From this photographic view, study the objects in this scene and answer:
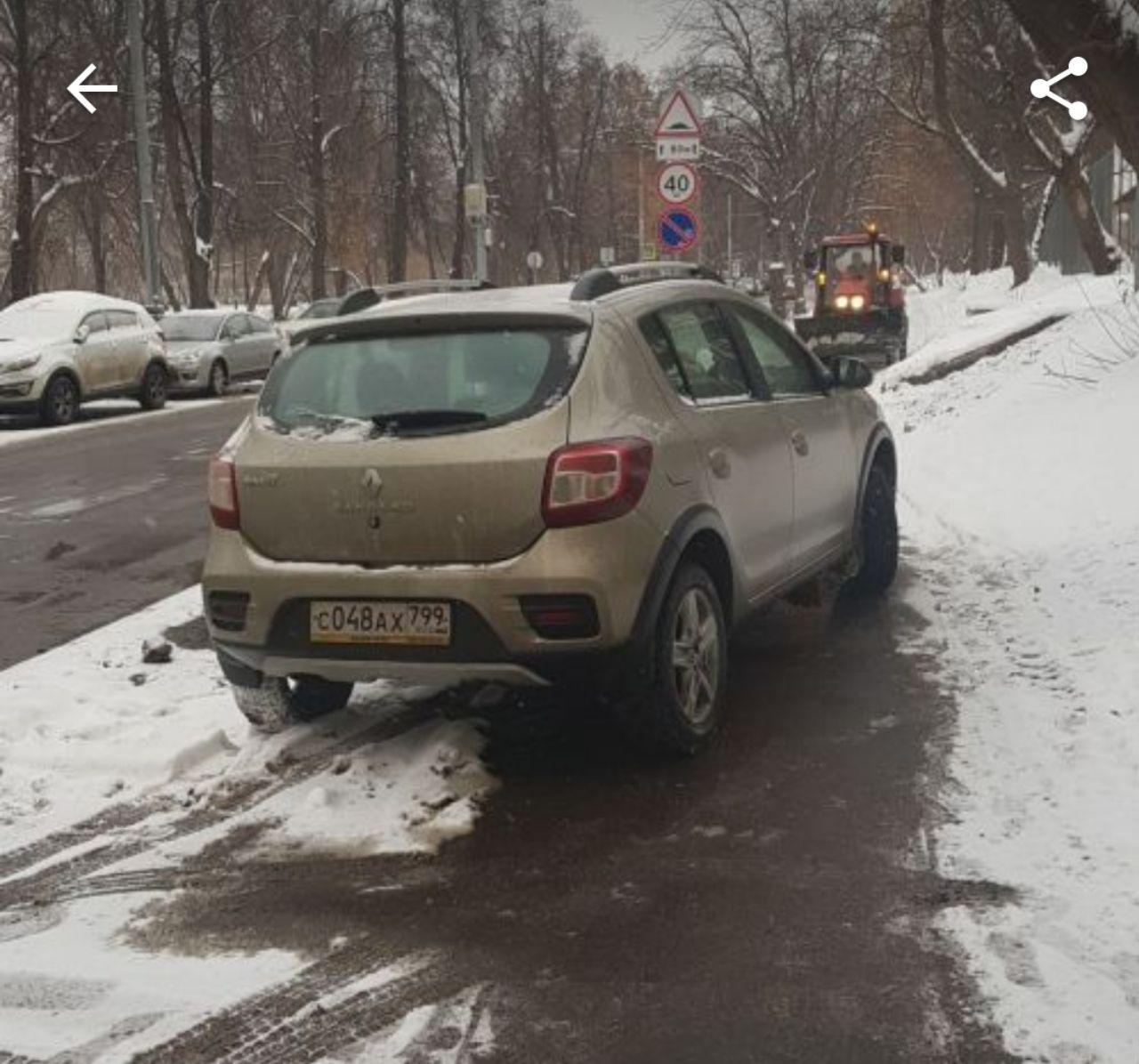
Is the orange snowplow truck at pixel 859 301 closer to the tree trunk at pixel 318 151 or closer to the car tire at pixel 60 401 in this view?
the car tire at pixel 60 401

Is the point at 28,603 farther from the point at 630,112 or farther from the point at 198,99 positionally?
the point at 630,112

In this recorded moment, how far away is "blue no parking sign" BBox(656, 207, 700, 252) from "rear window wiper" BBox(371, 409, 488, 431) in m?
10.6

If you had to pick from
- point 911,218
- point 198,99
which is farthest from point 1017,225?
point 911,218

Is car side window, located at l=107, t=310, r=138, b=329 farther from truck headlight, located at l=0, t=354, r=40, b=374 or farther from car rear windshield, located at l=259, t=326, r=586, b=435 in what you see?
car rear windshield, located at l=259, t=326, r=586, b=435

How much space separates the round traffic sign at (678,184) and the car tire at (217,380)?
1179 cm

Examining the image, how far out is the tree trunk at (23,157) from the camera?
28.1 meters

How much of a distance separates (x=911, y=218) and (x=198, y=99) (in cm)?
4593

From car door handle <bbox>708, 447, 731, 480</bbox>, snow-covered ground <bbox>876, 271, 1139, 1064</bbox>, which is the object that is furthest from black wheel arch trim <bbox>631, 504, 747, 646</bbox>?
snow-covered ground <bbox>876, 271, 1139, 1064</bbox>

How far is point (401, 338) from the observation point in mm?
5078

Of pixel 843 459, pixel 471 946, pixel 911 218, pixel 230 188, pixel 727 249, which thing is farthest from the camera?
pixel 727 249

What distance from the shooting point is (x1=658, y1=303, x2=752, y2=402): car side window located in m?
5.45

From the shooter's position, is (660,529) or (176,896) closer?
(176,896)

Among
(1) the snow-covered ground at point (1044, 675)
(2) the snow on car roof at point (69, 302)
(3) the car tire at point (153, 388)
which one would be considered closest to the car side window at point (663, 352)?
(1) the snow-covered ground at point (1044, 675)

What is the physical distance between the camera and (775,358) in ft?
21.2
